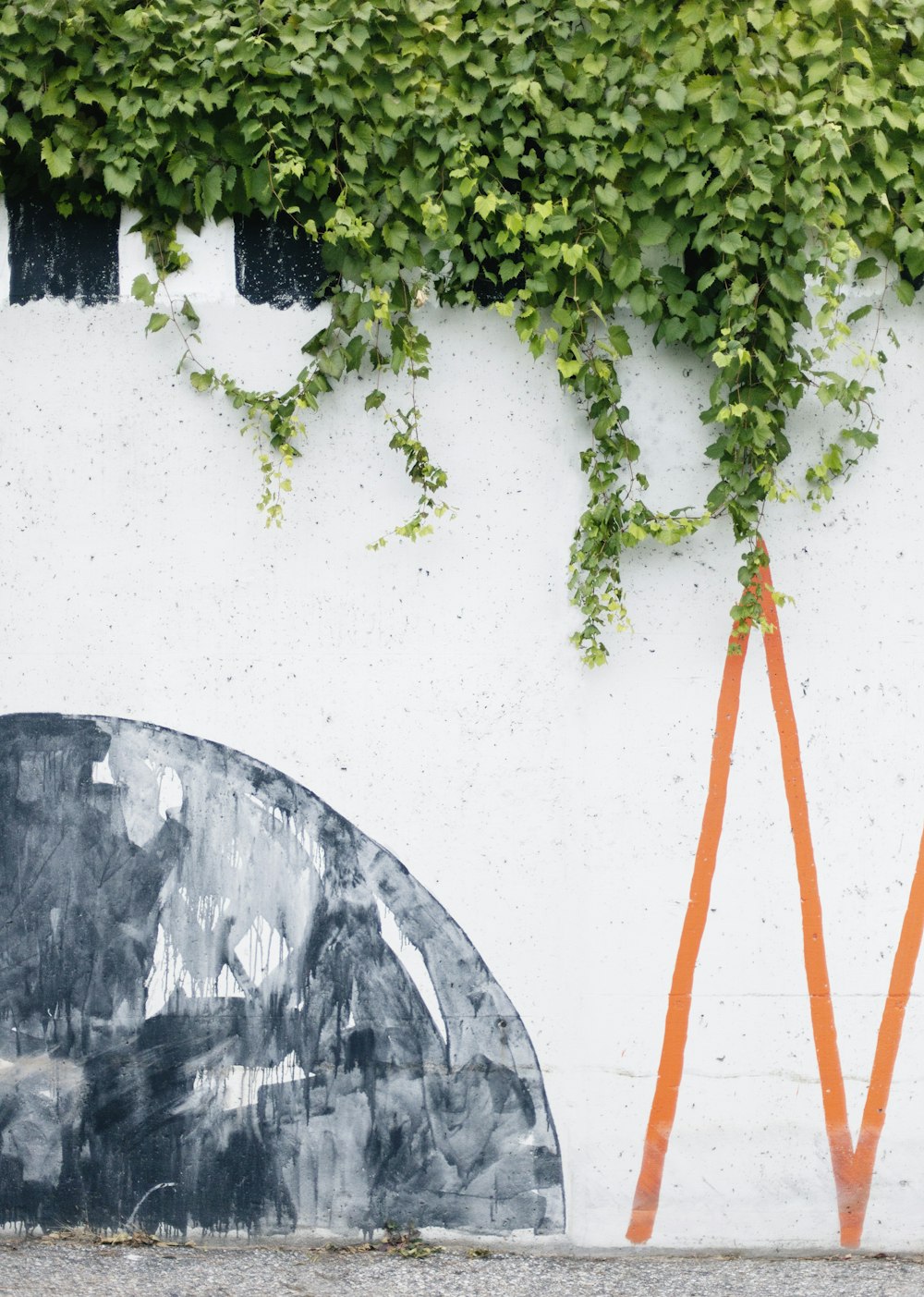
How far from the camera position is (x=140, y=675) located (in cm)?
322

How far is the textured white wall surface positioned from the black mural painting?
0.39 feet

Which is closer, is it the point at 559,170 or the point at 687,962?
the point at 559,170

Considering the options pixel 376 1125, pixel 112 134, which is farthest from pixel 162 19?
pixel 376 1125

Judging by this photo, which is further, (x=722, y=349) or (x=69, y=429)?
(x=69, y=429)

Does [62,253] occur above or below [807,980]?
above

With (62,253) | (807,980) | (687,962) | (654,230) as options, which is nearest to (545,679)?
(687,962)

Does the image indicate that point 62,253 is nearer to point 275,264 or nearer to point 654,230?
point 275,264

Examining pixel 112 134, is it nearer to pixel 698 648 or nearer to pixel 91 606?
pixel 91 606

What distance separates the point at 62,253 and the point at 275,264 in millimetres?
644

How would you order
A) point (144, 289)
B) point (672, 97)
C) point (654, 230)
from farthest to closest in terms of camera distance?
point (144, 289) < point (654, 230) < point (672, 97)

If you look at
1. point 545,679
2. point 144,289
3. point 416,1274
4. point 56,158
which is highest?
point 56,158

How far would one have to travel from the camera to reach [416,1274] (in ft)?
9.87

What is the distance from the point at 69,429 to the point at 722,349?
75.6 inches

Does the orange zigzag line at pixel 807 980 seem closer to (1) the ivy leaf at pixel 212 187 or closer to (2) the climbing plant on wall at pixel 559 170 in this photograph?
(2) the climbing plant on wall at pixel 559 170
